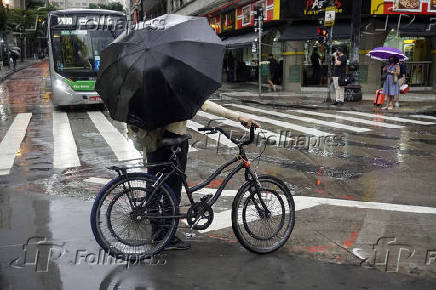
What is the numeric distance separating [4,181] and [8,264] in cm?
355

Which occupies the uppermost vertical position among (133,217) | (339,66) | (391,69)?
(339,66)

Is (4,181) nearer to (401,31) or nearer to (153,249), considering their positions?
(153,249)

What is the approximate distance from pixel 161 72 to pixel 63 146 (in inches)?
284

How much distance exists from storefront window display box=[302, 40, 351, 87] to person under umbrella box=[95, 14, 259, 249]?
70.3 ft

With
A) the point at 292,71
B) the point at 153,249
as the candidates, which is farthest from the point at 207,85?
the point at 292,71

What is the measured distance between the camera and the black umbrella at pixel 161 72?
13.0 ft

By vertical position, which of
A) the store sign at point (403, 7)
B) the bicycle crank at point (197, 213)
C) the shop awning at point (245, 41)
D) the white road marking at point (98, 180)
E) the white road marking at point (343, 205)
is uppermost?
the store sign at point (403, 7)

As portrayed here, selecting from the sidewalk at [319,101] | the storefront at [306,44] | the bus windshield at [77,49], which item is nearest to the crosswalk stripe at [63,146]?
the bus windshield at [77,49]

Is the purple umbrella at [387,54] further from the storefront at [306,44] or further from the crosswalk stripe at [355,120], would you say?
the storefront at [306,44]

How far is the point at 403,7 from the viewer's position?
23.6m

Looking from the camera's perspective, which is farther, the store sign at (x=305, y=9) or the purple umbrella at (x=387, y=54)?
the store sign at (x=305, y=9)

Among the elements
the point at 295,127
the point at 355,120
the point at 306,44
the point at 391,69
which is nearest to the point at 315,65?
the point at 306,44

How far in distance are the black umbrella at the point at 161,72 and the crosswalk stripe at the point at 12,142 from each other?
488 cm

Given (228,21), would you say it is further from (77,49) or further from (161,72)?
(161,72)
